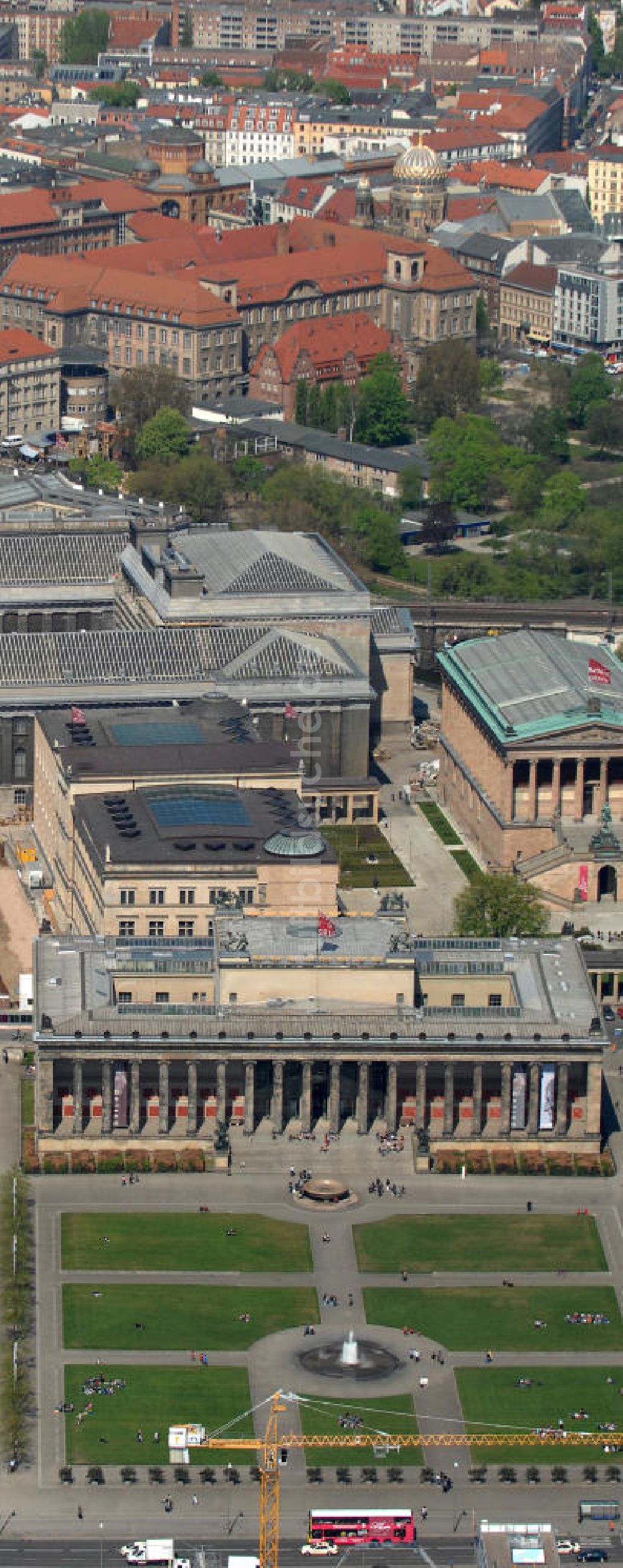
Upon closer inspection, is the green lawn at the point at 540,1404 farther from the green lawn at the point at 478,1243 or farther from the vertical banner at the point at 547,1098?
the vertical banner at the point at 547,1098

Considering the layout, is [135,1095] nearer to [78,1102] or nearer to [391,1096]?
[78,1102]

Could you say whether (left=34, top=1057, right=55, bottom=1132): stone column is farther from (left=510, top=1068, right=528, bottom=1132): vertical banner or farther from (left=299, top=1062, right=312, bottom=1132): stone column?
(left=510, top=1068, right=528, bottom=1132): vertical banner

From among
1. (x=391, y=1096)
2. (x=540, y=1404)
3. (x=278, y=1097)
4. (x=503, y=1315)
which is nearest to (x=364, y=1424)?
(x=540, y=1404)

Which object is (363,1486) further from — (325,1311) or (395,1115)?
(395,1115)

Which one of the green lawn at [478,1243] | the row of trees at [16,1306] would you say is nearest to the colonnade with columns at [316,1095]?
the row of trees at [16,1306]

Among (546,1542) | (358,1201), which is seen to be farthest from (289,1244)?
(546,1542)
